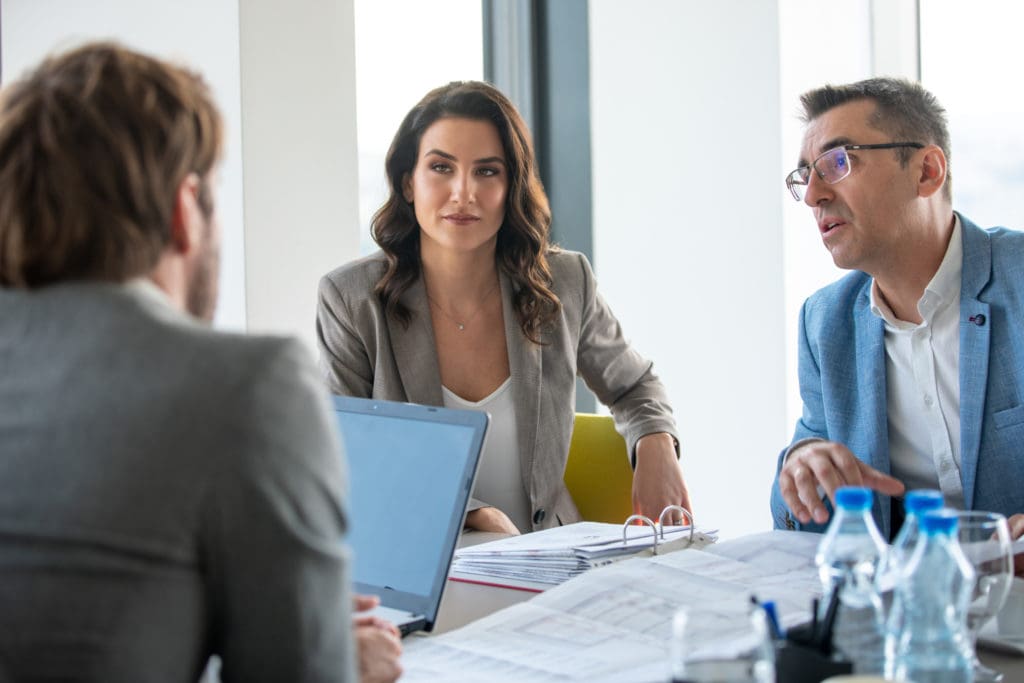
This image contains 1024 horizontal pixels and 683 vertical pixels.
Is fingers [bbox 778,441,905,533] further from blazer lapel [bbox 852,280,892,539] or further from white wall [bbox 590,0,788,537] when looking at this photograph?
white wall [bbox 590,0,788,537]

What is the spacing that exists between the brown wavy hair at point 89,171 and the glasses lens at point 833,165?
5.75 ft

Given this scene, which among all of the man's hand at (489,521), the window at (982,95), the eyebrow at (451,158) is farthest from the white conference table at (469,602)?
the window at (982,95)

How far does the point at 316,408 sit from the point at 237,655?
0.21 metres

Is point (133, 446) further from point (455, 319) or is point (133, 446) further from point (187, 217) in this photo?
point (455, 319)

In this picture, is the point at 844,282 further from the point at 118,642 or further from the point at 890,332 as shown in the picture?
the point at 118,642

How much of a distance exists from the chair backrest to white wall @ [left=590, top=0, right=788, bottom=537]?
1401mm

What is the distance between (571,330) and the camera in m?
2.69

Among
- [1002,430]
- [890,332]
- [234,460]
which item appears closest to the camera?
[234,460]

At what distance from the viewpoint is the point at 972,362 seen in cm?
212

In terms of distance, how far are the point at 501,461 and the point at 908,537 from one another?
4.53ft

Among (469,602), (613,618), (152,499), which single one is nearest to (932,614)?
(613,618)

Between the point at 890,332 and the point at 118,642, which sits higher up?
the point at 890,332

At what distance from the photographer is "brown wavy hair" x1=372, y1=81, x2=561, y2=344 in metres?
2.66

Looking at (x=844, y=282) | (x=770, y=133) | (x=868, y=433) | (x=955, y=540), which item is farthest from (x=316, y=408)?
(x=770, y=133)
